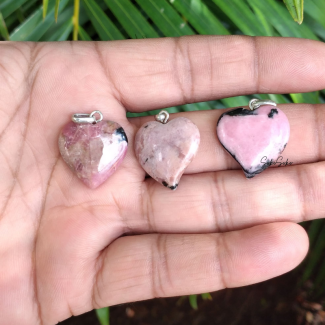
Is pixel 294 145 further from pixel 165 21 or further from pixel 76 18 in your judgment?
pixel 76 18

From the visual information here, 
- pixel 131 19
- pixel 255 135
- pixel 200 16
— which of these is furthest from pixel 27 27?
pixel 255 135

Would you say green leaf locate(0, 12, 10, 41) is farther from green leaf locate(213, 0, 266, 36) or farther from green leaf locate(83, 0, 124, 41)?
green leaf locate(213, 0, 266, 36)

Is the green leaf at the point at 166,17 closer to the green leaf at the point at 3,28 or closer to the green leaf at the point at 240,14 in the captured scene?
the green leaf at the point at 240,14

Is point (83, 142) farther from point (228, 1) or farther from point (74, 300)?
point (228, 1)

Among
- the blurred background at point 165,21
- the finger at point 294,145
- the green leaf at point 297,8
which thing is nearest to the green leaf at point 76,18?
the blurred background at point 165,21

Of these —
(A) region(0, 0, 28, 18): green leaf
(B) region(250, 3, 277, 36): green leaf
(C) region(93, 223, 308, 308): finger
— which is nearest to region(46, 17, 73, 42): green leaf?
(A) region(0, 0, 28, 18): green leaf

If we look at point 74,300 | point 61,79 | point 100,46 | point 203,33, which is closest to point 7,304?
point 74,300
